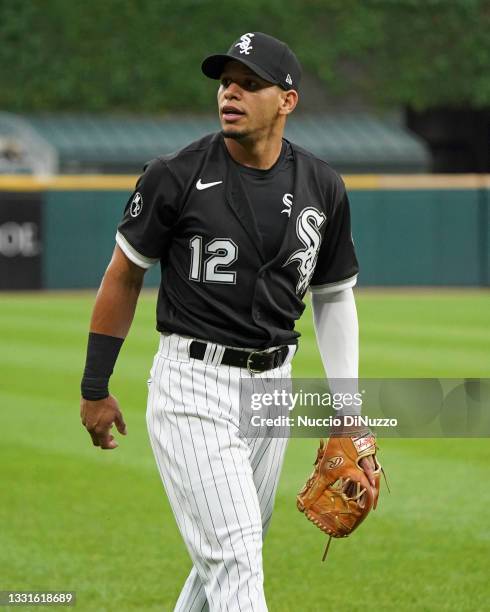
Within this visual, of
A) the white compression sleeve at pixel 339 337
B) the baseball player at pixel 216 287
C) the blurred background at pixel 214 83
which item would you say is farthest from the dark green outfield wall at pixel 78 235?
the baseball player at pixel 216 287

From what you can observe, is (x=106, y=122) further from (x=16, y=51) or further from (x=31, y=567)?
(x=31, y=567)

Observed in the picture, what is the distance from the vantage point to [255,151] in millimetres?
3885

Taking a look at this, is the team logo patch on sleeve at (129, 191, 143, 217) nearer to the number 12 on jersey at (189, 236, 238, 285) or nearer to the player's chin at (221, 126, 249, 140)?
the number 12 on jersey at (189, 236, 238, 285)

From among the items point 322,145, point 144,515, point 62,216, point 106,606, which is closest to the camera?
point 106,606

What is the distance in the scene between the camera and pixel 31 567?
5.73 metres

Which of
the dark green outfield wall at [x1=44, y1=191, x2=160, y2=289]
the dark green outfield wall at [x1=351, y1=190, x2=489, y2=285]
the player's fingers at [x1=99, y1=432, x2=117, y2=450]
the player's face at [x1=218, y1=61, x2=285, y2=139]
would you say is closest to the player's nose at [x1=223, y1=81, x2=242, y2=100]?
the player's face at [x1=218, y1=61, x2=285, y2=139]

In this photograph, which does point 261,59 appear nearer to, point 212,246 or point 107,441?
point 212,246

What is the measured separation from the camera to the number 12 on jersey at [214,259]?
12.5 feet

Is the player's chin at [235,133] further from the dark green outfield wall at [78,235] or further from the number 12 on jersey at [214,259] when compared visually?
the dark green outfield wall at [78,235]

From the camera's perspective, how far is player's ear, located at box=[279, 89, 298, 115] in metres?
3.92

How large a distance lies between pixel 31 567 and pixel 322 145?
2374 cm

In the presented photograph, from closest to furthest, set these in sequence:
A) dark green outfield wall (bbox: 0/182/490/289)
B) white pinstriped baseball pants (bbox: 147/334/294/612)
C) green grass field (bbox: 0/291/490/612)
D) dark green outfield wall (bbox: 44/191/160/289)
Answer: white pinstriped baseball pants (bbox: 147/334/294/612), green grass field (bbox: 0/291/490/612), dark green outfield wall (bbox: 44/191/160/289), dark green outfield wall (bbox: 0/182/490/289)

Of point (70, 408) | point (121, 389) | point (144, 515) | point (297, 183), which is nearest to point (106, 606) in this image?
point (144, 515)

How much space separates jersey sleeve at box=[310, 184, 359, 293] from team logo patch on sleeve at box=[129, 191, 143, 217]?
0.61 meters
